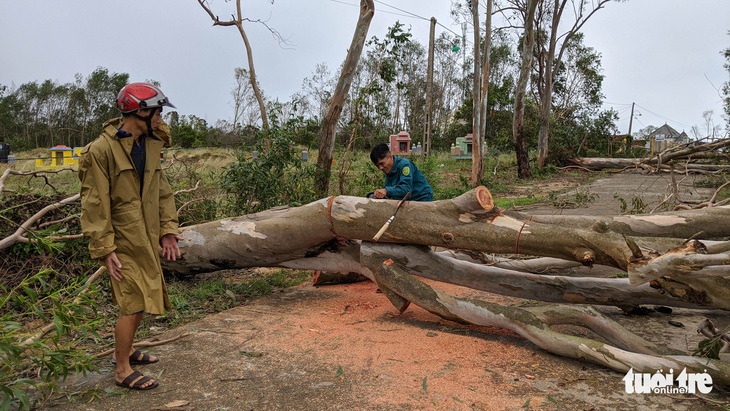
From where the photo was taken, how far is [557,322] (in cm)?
372

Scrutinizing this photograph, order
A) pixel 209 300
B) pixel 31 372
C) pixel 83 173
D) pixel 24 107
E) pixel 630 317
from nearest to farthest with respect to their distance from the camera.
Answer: pixel 83 173 → pixel 31 372 → pixel 630 317 → pixel 209 300 → pixel 24 107

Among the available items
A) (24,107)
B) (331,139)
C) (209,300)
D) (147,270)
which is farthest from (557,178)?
(24,107)

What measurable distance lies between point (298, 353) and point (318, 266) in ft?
4.71

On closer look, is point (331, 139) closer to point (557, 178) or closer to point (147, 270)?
point (147, 270)

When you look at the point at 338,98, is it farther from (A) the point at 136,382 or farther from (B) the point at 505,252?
(A) the point at 136,382

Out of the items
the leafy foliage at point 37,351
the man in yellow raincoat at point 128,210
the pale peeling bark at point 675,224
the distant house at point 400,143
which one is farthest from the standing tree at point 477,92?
the leafy foliage at point 37,351

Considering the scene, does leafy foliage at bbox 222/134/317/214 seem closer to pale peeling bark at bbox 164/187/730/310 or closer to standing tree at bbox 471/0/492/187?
pale peeling bark at bbox 164/187/730/310

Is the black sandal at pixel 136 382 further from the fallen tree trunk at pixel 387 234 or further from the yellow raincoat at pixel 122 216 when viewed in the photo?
the fallen tree trunk at pixel 387 234

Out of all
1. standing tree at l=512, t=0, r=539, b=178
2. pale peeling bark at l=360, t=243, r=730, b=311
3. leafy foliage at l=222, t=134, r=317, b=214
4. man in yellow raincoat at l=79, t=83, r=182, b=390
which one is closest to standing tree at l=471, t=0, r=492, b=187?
standing tree at l=512, t=0, r=539, b=178

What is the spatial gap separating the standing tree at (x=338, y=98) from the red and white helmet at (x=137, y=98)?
526 centimetres

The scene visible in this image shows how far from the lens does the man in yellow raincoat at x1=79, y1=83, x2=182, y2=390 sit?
2912 mm

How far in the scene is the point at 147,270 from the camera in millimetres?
3068

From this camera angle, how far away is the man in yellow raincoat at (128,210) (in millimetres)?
2912

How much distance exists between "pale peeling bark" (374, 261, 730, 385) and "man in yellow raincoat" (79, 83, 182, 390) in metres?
1.81
